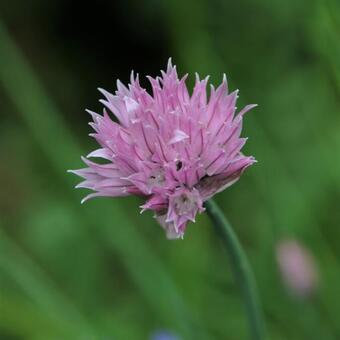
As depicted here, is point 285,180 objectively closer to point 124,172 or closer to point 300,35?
point 300,35

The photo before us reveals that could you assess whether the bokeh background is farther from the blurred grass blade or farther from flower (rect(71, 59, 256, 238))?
flower (rect(71, 59, 256, 238))

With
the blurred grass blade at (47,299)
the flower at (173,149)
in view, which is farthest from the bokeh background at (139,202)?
the flower at (173,149)

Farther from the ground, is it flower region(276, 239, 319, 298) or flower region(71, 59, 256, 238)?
flower region(71, 59, 256, 238)

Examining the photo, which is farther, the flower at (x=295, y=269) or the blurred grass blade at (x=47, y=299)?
the blurred grass blade at (x=47, y=299)

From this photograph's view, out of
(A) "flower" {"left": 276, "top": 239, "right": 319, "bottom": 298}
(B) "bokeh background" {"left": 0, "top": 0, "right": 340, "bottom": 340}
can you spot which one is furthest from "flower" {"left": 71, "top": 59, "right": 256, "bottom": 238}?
(A) "flower" {"left": 276, "top": 239, "right": 319, "bottom": 298}

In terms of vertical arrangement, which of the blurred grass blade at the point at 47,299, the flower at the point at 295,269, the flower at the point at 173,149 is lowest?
the flower at the point at 295,269

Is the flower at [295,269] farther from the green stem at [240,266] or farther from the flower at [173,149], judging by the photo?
the flower at [173,149]
